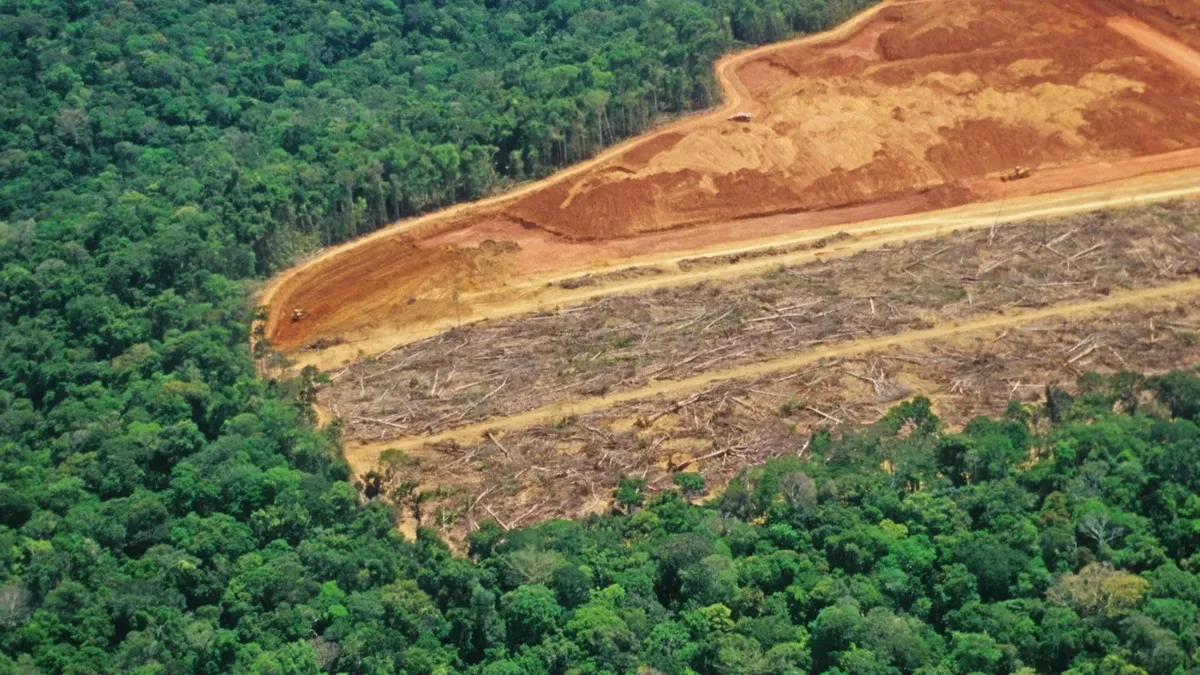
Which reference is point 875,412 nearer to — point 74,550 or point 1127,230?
point 1127,230

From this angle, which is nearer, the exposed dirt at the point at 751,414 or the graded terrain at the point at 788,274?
the exposed dirt at the point at 751,414

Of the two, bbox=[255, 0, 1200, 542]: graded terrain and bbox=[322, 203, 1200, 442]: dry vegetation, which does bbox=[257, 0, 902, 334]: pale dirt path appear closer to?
bbox=[255, 0, 1200, 542]: graded terrain

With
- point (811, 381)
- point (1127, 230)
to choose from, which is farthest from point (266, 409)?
point (1127, 230)

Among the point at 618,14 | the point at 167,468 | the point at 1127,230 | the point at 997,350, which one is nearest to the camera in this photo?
the point at 167,468

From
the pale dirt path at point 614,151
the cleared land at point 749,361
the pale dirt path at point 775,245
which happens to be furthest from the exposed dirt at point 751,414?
the pale dirt path at point 614,151

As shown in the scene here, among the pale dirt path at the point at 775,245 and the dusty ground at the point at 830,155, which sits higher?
the dusty ground at the point at 830,155

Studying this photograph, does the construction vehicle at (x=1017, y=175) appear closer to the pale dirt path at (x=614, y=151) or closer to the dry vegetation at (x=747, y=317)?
the dry vegetation at (x=747, y=317)
